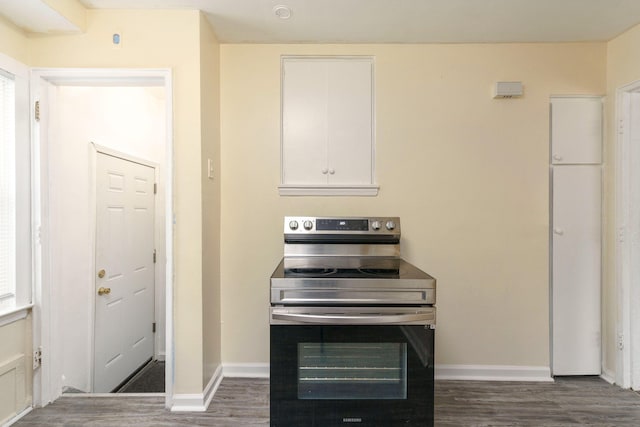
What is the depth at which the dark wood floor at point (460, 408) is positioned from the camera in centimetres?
187

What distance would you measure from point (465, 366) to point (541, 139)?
1732 millimetres

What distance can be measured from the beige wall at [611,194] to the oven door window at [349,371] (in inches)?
73.9

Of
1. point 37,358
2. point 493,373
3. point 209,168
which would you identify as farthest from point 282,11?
point 493,373

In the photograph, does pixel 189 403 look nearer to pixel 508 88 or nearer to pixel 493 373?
pixel 493 373

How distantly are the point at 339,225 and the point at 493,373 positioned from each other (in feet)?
5.10

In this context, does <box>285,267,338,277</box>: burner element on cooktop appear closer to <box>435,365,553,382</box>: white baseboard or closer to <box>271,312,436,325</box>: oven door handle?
<box>271,312,436,325</box>: oven door handle

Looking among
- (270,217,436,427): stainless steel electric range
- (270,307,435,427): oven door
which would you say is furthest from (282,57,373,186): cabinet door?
(270,307,435,427): oven door

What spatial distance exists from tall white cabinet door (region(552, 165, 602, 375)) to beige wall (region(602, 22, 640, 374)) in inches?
1.9

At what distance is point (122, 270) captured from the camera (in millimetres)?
2650

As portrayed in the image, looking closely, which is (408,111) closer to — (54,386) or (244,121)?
(244,121)

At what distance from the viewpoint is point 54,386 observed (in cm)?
203

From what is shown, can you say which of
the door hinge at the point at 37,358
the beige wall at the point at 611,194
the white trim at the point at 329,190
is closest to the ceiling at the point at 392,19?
the beige wall at the point at 611,194

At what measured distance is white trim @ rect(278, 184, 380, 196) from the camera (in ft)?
7.70

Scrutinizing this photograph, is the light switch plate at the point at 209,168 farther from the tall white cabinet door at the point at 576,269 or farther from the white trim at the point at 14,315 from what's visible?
the tall white cabinet door at the point at 576,269
